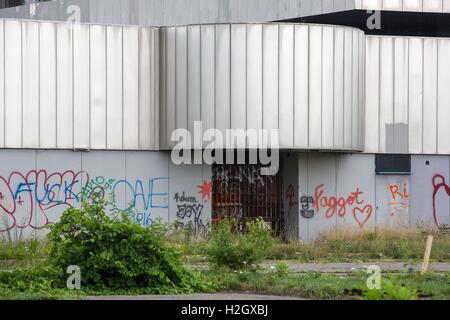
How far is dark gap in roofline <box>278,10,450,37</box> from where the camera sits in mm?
37562

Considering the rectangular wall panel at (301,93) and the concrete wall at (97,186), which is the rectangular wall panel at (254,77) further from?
the concrete wall at (97,186)

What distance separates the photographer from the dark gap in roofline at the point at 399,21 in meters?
37.6

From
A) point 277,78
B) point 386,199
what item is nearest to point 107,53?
point 277,78

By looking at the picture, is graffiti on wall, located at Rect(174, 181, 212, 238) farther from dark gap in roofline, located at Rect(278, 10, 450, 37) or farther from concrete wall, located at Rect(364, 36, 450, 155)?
dark gap in roofline, located at Rect(278, 10, 450, 37)

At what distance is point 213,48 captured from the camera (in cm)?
3053

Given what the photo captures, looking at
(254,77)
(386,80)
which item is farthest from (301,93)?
(386,80)

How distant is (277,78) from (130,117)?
4424 millimetres

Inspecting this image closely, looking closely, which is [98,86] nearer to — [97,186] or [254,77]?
[97,186]

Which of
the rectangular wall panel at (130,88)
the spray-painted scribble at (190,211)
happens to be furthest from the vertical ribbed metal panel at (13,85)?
the spray-painted scribble at (190,211)

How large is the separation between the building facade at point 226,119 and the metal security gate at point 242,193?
0.04 m

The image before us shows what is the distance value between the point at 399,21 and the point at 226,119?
10932mm

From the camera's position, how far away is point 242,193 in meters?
32.2

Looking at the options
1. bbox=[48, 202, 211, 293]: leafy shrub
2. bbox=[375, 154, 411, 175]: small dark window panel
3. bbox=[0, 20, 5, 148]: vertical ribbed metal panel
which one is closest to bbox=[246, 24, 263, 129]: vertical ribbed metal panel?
bbox=[375, 154, 411, 175]: small dark window panel
